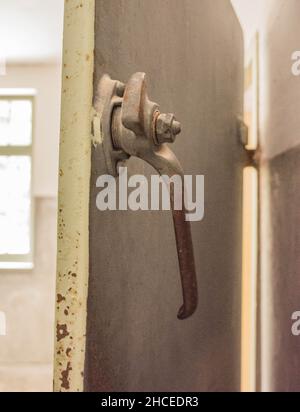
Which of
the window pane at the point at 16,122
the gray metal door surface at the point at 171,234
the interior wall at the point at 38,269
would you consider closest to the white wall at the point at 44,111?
the interior wall at the point at 38,269

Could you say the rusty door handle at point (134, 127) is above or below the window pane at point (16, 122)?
below

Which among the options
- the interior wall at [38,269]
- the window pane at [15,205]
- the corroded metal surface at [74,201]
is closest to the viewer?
the corroded metal surface at [74,201]

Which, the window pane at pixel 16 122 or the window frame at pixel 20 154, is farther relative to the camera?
the window pane at pixel 16 122

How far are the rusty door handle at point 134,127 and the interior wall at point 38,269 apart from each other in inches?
104

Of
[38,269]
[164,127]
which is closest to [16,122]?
[38,269]

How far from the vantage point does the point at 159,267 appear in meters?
0.45

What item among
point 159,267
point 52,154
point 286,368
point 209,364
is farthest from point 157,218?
point 52,154

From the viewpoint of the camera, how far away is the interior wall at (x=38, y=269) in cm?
293

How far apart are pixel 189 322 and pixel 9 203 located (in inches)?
110

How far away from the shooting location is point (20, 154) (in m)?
3.12

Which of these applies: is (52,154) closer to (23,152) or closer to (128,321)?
(23,152)

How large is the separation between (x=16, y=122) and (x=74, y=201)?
10.0 feet

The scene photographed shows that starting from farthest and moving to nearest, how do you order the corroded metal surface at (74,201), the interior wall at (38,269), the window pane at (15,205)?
the window pane at (15,205) → the interior wall at (38,269) → the corroded metal surface at (74,201)

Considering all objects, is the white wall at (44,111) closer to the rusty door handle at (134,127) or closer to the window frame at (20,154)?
the window frame at (20,154)
